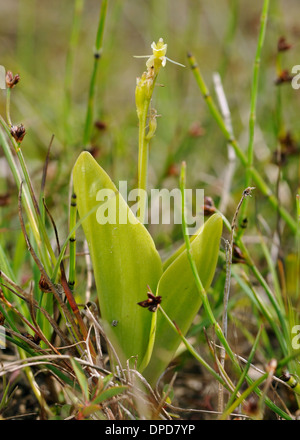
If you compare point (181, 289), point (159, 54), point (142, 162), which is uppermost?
point (159, 54)

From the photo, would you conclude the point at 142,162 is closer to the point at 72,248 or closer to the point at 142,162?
the point at 142,162

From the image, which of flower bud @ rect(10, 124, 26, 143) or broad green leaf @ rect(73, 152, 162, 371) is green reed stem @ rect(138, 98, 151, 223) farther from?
flower bud @ rect(10, 124, 26, 143)

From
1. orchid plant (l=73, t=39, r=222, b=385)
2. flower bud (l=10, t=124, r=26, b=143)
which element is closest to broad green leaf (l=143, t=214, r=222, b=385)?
orchid plant (l=73, t=39, r=222, b=385)

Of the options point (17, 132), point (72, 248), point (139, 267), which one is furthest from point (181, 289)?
point (17, 132)

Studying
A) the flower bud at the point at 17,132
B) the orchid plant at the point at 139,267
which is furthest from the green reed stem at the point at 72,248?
the flower bud at the point at 17,132
